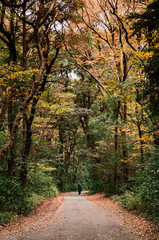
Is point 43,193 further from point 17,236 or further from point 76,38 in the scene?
point 76,38

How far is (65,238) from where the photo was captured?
4980 mm

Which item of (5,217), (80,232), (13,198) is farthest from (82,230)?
(13,198)

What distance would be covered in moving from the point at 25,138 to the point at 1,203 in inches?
167

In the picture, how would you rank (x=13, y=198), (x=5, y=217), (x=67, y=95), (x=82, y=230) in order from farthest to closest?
(x=67, y=95), (x=13, y=198), (x=5, y=217), (x=82, y=230)

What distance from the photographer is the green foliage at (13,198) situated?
7652mm

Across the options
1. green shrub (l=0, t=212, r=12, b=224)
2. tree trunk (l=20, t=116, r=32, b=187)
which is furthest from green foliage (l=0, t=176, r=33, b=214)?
tree trunk (l=20, t=116, r=32, b=187)

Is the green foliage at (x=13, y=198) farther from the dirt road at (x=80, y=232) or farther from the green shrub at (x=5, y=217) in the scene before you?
the dirt road at (x=80, y=232)

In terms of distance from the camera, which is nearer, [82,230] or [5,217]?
[82,230]

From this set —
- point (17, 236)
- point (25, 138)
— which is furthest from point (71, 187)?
point (17, 236)

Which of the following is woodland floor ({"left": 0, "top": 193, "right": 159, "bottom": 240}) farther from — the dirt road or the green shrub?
the green shrub

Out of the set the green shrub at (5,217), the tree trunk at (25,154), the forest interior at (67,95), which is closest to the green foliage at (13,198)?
the forest interior at (67,95)

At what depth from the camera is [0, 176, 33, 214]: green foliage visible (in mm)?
7652

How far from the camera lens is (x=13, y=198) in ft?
26.7

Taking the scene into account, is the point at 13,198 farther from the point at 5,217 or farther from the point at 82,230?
the point at 82,230
